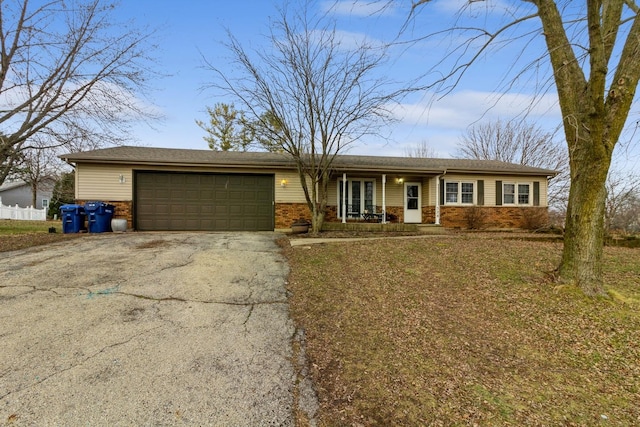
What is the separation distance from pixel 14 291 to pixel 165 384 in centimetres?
350

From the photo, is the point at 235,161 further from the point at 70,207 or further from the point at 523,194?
the point at 523,194

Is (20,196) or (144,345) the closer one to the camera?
(144,345)

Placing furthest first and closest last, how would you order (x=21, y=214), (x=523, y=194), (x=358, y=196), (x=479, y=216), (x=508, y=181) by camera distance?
(x=21, y=214), (x=523, y=194), (x=508, y=181), (x=479, y=216), (x=358, y=196)

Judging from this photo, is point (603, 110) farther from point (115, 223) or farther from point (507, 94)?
point (115, 223)

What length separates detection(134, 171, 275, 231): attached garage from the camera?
38.2ft

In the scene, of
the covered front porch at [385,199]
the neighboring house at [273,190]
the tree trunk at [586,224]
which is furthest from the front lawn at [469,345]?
the covered front porch at [385,199]

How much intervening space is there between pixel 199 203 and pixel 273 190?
2816 mm

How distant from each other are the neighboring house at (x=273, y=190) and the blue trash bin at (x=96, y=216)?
75 cm

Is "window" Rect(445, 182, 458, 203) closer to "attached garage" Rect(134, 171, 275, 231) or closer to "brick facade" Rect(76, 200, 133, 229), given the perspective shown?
"attached garage" Rect(134, 171, 275, 231)

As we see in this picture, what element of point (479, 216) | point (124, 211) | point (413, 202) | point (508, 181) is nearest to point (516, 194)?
point (508, 181)

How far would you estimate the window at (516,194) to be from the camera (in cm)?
1458

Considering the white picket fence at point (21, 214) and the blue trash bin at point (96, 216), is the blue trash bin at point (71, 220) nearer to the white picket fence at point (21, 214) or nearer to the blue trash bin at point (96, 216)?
the blue trash bin at point (96, 216)

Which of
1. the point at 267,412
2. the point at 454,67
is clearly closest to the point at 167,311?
the point at 267,412

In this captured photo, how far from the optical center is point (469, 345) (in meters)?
3.03
